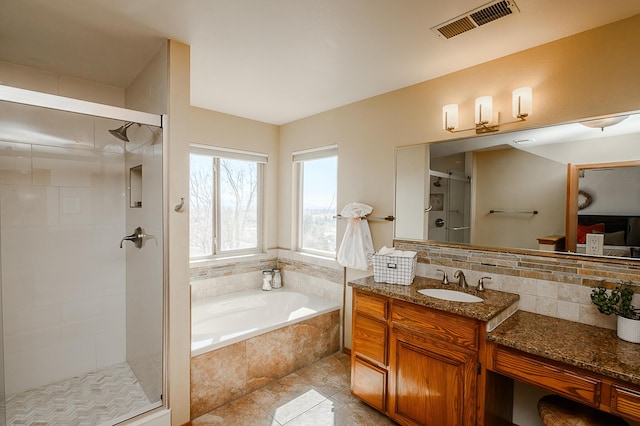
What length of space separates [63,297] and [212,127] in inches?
79.6

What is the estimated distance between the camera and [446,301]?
6.07 feet

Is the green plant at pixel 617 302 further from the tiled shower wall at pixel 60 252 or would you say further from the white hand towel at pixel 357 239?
the tiled shower wall at pixel 60 252

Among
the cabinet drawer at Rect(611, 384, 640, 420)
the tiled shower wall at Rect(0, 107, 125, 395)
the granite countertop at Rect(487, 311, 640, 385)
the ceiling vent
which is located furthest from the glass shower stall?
the cabinet drawer at Rect(611, 384, 640, 420)

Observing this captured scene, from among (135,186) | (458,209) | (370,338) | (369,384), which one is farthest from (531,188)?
(135,186)

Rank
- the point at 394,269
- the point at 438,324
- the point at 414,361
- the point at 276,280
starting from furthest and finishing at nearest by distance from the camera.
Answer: the point at 276,280 < the point at 394,269 < the point at 414,361 < the point at 438,324

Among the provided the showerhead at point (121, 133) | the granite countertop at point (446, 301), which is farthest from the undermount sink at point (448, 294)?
the showerhead at point (121, 133)

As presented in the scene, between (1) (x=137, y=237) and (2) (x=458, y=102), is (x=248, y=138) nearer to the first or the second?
(1) (x=137, y=237)

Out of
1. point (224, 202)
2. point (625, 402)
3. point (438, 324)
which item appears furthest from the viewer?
point (224, 202)

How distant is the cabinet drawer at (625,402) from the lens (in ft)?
4.01

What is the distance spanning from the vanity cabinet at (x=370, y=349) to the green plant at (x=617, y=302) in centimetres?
113

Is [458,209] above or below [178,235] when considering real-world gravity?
above

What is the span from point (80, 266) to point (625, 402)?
3.48 metres

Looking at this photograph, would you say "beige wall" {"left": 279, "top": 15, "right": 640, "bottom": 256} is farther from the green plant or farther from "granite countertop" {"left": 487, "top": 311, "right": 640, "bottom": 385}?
"granite countertop" {"left": 487, "top": 311, "right": 640, "bottom": 385}

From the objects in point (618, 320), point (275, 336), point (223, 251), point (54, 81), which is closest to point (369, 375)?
point (275, 336)
